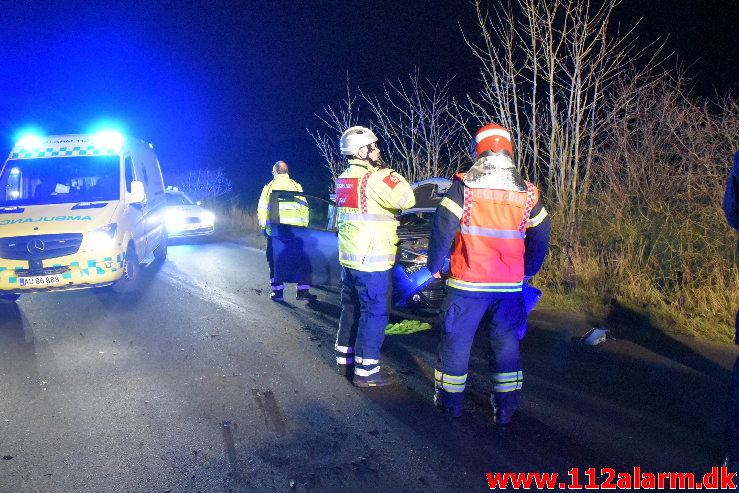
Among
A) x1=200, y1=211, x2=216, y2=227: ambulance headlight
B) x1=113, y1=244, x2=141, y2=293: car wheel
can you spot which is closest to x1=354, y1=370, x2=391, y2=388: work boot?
x1=113, y1=244, x2=141, y2=293: car wheel

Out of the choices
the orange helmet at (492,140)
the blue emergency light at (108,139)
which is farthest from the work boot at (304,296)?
the orange helmet at (492,140)

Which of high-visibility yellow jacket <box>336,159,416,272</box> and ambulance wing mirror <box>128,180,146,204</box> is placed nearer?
high-visibility yellow jacket <box>336,159,416,272</box>

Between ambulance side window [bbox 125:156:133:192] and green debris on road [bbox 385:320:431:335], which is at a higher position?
ambulance side window [bbox 125:156:133:192]

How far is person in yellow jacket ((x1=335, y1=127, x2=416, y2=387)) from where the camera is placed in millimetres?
3668

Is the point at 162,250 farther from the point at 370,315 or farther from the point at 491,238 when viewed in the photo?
the point at 491,238

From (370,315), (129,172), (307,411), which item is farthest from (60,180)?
(307,411)

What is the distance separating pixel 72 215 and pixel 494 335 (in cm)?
573

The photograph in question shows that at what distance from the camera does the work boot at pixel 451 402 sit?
324 centimetres

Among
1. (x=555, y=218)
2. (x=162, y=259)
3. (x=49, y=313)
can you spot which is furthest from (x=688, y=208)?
(x=162, y=259)

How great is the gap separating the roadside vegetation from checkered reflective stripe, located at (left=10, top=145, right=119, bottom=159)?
5681 mm

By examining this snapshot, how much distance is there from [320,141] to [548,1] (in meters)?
6.64

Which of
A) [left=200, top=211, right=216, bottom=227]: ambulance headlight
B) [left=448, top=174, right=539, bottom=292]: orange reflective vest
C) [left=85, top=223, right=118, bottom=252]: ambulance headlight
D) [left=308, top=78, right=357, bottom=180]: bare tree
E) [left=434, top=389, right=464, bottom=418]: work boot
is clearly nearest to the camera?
[left=448, top=174, right=539, bottom=292]: orange reflective vest

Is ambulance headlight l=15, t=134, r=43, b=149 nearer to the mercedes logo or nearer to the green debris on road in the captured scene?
the mercedes logo

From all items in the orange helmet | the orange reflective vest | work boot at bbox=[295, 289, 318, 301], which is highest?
the orange helmet
